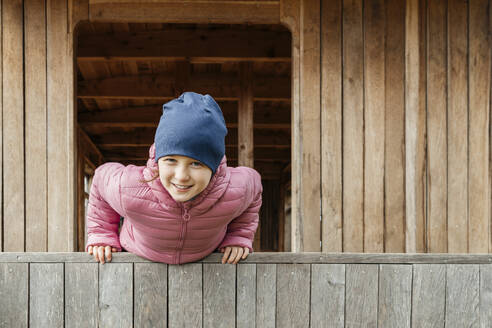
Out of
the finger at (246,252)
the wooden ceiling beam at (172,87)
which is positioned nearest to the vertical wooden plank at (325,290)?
the finger at (246,252)

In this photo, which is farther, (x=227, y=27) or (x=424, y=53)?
(x=227, y=27)

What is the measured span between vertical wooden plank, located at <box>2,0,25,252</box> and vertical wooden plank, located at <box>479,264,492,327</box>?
8.62 feet

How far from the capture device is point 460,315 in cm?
212

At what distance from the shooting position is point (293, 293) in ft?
6.82

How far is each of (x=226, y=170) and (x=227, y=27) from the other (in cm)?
384

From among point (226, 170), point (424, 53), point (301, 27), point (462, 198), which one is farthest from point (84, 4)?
point (462, 198)

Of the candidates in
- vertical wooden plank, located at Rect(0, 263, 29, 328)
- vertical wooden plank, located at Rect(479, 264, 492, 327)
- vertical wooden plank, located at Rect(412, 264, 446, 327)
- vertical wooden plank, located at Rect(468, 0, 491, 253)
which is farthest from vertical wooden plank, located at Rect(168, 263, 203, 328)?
vertical wooden plank, located at Rect(468, 0, 491, 253)

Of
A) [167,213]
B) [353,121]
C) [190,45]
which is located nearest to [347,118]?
[353,121]

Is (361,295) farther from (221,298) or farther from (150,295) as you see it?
(150,295)

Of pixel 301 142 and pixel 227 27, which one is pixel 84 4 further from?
pixel 227 27

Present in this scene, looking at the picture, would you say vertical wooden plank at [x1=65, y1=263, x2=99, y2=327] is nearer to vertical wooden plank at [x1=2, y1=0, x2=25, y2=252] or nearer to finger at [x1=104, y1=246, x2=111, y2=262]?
finger at [x1=104, y1=246, x2=111, y2=262]

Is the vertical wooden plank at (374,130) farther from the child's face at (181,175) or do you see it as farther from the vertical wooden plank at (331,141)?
the child's face at (181,175)

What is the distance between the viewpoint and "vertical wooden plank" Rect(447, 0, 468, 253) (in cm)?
335

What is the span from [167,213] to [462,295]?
4.18ft
